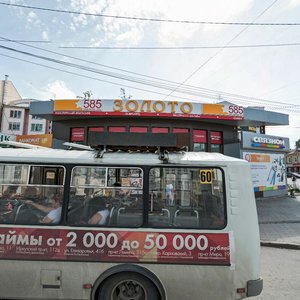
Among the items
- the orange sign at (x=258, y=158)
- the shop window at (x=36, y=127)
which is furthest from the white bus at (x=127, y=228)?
the shop window at (x=36, y=127)

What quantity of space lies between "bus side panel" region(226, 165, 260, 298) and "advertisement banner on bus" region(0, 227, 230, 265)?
166 mm

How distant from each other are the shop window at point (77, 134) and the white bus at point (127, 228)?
9.67m

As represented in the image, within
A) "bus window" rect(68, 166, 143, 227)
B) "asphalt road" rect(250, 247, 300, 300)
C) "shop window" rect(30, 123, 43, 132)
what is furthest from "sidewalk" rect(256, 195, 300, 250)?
"shop window" rect(30, 123, 43, 132)

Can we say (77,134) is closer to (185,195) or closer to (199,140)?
(199,140)

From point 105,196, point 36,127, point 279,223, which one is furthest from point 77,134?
point 36,127

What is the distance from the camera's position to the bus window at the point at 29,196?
11.4 feet

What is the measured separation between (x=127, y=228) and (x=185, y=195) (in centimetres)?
92

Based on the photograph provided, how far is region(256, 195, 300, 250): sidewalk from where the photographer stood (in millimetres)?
7336

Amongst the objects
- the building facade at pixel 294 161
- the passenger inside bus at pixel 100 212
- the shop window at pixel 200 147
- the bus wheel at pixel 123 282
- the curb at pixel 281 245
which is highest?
the building facade at pixel 294 161

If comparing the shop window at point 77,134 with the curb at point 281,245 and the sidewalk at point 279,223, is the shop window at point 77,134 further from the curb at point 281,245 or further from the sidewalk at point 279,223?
the curb at point 281,245

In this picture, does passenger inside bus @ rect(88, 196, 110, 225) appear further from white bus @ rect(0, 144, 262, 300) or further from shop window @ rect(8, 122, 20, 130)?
shop window @ rect(8, 122, 20, 130)

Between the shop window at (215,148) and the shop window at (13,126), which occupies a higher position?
the shop window at (13,126)

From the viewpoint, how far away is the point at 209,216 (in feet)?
11.3

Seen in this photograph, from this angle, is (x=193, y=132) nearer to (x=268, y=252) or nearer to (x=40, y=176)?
(x=268, y=252)
